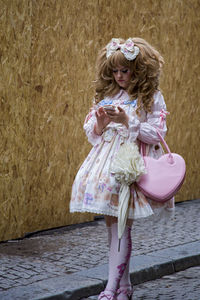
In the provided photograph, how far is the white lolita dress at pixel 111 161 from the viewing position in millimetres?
4184

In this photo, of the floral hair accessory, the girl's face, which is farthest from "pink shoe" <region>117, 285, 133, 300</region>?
the floral hair accessory

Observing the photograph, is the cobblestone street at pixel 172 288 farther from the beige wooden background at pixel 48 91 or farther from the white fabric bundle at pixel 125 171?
the beige wooden background at pixel 48 91

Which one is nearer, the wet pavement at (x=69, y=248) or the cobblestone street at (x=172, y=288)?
the cobblestone street at (x=172, y=288)

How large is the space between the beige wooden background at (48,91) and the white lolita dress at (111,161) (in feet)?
7.13

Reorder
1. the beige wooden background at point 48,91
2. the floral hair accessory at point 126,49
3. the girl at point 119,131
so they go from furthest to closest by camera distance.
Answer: the beige wooden background at point 48,91
the floral hair accessory at point 126,49
the girl at point 119,131

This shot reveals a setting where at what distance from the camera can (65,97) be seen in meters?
7.30

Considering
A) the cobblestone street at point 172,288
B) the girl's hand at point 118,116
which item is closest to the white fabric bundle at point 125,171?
the girl's hand at point 118,116

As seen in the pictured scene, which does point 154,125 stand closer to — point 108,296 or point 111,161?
point 111,161

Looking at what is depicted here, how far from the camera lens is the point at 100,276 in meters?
5.05

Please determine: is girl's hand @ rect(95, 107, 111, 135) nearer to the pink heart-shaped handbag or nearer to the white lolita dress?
the white lolita dress

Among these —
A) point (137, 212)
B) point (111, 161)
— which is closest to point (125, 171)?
point (111, 161)

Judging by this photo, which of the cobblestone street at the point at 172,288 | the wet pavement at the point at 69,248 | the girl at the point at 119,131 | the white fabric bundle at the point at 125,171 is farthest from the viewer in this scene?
the wet pavement at the point at 69,248

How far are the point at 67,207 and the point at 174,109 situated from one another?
285cm

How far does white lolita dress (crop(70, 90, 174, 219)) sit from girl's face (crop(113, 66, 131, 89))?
0.09 metres
